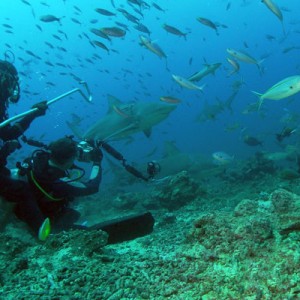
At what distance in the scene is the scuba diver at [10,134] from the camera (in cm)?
507

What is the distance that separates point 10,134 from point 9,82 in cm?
102

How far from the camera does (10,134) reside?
5801 mm

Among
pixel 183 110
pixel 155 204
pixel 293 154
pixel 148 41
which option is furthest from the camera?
pixel 183 110

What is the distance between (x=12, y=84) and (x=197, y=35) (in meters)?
157

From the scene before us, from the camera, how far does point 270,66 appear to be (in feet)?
551

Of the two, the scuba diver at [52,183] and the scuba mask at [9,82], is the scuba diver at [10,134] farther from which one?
the scuba diver at [52,183]

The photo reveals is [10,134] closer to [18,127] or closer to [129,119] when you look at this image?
[18,127]

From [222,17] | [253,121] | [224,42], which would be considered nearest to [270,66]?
[224,42]

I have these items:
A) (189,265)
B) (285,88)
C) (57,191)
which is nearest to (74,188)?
(57,191)

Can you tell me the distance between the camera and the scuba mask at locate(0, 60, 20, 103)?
229 inches

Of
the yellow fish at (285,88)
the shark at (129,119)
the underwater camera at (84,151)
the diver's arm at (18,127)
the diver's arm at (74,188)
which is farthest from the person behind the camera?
the shark at (129,119)

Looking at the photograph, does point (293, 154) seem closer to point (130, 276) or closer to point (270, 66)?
point (130, 276)

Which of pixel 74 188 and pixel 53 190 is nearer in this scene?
pixel 53 190

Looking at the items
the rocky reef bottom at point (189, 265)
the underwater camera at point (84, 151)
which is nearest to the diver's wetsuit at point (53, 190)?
the underwater camera at point (84, 151)
